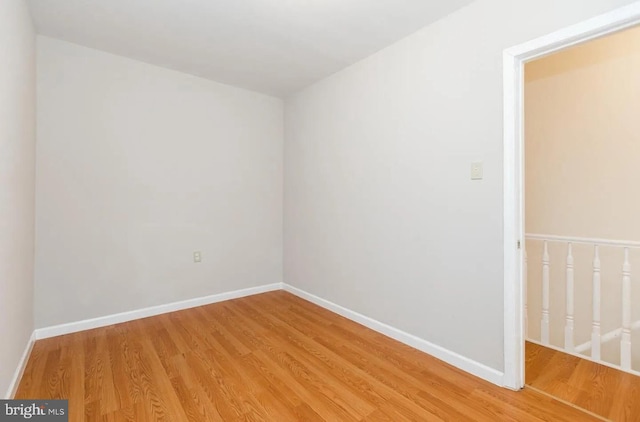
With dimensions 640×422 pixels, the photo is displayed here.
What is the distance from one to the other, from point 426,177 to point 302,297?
6.81ft

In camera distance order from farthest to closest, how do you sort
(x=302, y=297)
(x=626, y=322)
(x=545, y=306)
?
1. (x=302, y=297)
2. (x=545, y=306)
3. (x=626, y=322)

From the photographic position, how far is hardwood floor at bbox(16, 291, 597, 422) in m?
1.58

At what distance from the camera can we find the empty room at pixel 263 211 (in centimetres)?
168

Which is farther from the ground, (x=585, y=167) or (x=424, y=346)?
(x=585, y=167)

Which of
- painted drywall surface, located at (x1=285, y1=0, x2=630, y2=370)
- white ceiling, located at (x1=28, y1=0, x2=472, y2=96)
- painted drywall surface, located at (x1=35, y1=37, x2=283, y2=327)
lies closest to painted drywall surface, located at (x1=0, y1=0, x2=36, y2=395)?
painted drywall surface, located at (x1=35, y1=37, x2=283, y2=327)

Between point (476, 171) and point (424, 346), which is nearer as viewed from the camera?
point (476, 171)

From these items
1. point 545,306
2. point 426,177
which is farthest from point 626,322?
point 426,177

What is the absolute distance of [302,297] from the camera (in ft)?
11.5

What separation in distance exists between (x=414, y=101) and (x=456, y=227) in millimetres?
1012

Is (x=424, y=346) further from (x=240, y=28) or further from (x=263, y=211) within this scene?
(x=240, y=28)

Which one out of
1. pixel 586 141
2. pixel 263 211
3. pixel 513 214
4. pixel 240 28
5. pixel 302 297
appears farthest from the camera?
pixel 263 211

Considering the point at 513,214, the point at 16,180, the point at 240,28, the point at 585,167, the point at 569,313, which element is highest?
the point at 240,28

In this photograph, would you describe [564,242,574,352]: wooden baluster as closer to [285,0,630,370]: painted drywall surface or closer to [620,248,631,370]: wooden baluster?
[620,248,631,370]: wooden baluster

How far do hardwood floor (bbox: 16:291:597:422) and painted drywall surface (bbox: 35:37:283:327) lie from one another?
1.57ft
